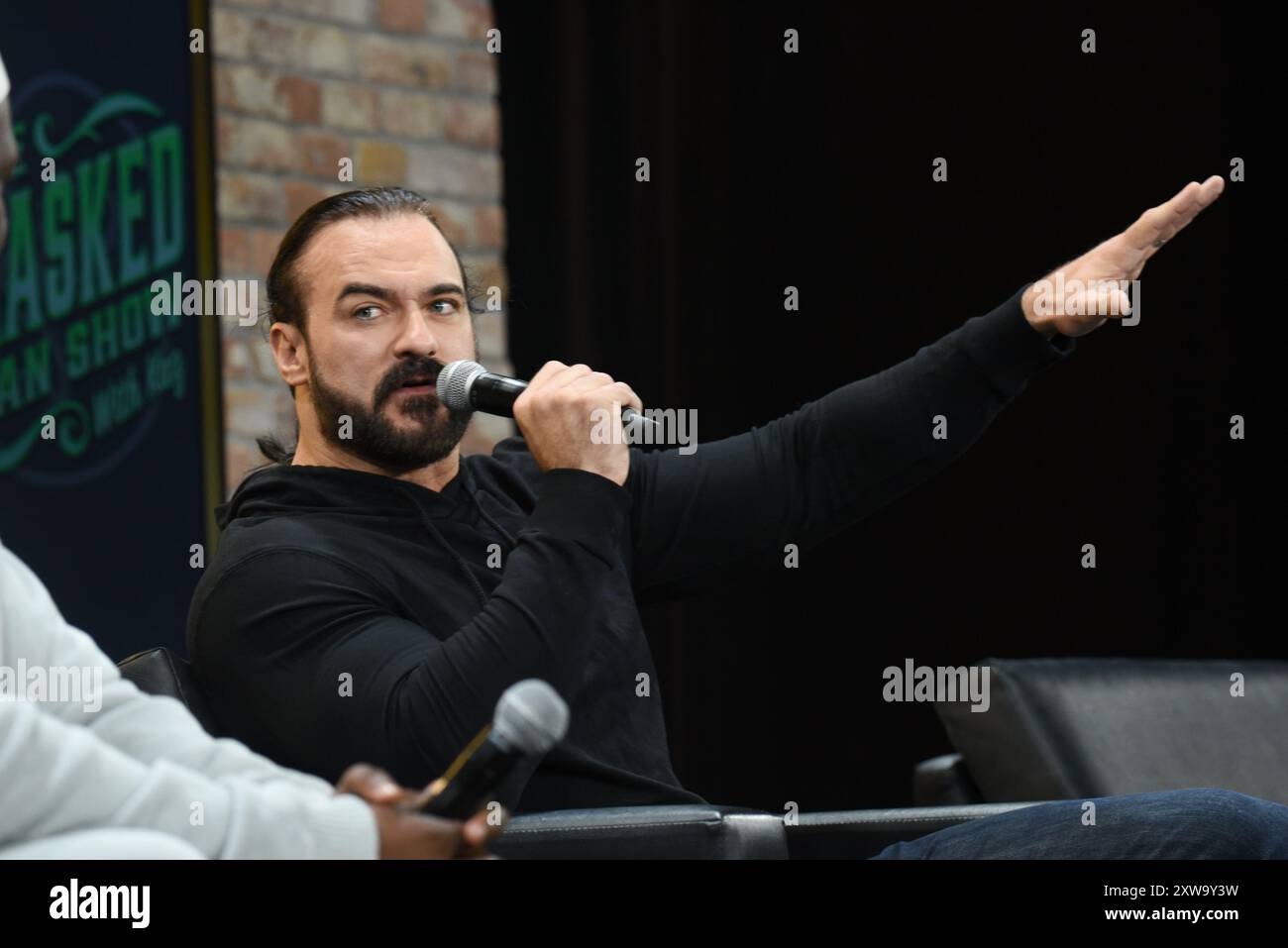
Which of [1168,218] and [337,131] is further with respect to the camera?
[337,131]

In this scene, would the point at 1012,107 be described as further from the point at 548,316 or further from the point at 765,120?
the point at 548,316

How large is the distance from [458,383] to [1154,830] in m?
0.80

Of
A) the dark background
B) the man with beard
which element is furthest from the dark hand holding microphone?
the dark background

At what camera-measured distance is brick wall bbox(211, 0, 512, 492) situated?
281cm

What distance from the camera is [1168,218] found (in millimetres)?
1934

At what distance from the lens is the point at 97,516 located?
2691mm

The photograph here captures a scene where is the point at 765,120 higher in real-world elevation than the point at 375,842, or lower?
higher

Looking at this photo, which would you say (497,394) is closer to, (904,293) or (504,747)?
(504,747)

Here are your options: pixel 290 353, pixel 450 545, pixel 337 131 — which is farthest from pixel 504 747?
pixel 337 131
